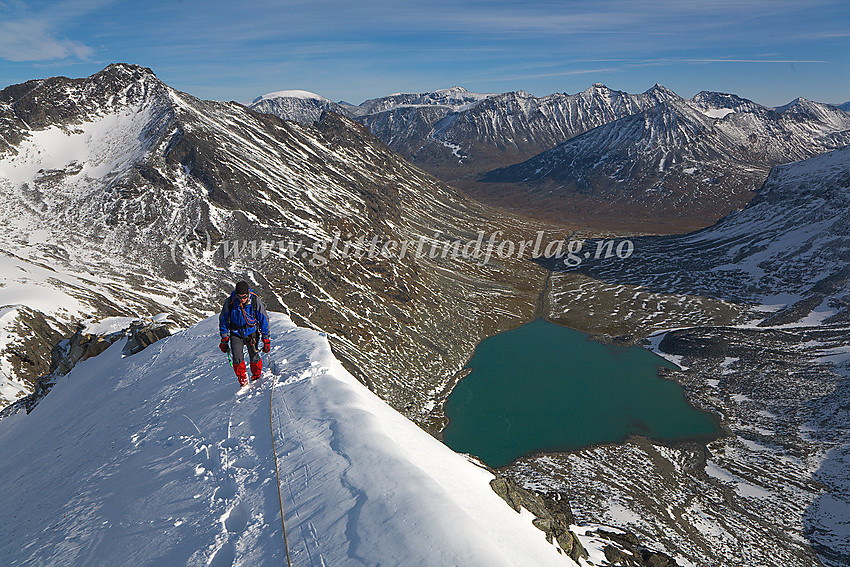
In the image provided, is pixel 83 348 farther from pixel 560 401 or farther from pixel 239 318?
pixel 560 401

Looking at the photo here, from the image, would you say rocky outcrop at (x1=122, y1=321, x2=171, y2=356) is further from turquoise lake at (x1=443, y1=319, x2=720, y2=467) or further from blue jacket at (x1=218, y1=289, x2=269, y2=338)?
turquoise lake at (x1=443, y1=319, x2=720, y2=467)

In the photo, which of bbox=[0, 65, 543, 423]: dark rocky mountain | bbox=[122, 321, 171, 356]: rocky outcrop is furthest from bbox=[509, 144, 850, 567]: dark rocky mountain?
bbox=[122, 321, 171, 356]: rocky outcrop

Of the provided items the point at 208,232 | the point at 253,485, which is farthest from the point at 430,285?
the point at 253,485

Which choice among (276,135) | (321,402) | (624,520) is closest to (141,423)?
(321,402)

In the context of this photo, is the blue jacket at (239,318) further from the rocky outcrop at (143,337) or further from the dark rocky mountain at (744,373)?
the dark rocky mountain at (744,373)

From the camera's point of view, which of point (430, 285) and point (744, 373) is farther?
point (430, 285)

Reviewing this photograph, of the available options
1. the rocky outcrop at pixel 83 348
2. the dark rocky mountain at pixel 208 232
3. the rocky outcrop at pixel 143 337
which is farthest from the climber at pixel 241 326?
the dark rocky mountain at pixel 208 232

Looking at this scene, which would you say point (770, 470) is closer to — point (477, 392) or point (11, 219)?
point (477, 392)
